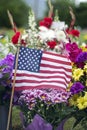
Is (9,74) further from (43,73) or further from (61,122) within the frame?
(61,122)

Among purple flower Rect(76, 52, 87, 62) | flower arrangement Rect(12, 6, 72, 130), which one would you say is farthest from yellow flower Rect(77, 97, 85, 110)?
purple flower Rect(76, 52, 87, 62)

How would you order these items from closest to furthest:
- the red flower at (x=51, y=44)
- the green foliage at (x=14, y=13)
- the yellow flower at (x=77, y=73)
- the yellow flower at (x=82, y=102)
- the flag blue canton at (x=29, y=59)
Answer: the flag blue canton at (x=29, y=59)
the yellow flower at (x=82, y=102)
the red flower at (x=51, y=44)
the yellow flower at (x=77, y=73)
the green foliage at (x=14, y=13)

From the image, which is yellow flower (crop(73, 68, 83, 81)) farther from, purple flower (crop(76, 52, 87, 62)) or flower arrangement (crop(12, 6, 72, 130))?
flower arrangement (crop(12, 6, 72, 130))

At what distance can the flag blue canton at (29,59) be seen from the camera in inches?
202

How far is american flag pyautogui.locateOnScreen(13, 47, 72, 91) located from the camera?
5.16 m

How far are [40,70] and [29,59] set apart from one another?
6.8 inches

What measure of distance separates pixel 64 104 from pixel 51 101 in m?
0.19

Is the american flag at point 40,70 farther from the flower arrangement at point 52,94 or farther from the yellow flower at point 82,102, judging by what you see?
the yellow flower at point 82,102

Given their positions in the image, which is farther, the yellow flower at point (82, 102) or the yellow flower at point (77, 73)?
the yellow flower at point (77, 73)

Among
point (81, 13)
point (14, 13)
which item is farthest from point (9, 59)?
point (14, 13)

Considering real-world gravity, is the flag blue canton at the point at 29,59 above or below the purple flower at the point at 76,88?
above

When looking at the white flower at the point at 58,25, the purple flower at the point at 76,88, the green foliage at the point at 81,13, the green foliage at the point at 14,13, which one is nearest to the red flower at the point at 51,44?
the white flower at the point at 58,25

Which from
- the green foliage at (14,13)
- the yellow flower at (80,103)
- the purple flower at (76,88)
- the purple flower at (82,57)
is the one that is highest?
the purple flower at (82,57)

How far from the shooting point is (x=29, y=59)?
5.15 meters
